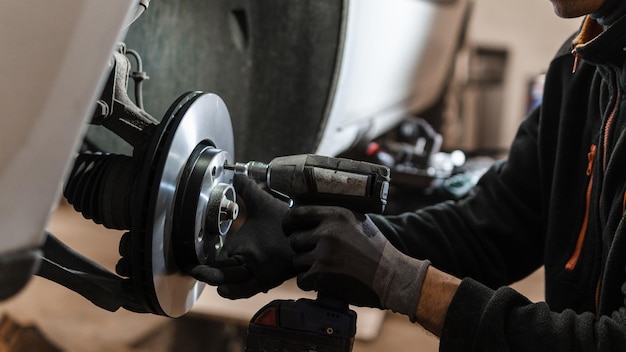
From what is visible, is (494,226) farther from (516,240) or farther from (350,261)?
(350,261)

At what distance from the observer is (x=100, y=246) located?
2746 millimetres

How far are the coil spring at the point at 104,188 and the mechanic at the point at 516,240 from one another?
118 mm

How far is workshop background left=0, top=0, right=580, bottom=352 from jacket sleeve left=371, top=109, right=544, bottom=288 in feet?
0.83

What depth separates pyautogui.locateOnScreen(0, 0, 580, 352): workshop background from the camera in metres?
1.16

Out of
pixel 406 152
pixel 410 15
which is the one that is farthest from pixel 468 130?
pixel 410 15

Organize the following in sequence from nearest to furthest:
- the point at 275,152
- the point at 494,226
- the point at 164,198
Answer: the point at 164,198
the point at 494,226
the point at 275,152

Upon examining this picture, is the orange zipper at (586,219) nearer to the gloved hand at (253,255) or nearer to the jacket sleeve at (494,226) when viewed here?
the jacket sleeve at (494,226)

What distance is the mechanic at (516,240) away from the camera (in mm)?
727

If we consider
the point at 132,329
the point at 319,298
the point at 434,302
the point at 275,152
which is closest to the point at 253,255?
the point at 319,298

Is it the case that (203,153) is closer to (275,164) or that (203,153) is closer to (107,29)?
(275,164)

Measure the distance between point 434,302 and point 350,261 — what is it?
104 millimetres

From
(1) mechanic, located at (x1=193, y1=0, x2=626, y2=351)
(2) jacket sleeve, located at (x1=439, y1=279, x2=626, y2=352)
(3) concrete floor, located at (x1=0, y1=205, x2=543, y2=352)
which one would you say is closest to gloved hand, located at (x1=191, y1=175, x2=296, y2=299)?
(1) mechanic, located at (x1=193, y1=0, x2=626, y2=351)

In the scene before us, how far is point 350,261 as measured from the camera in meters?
0.74

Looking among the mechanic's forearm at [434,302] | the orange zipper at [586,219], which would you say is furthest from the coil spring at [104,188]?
the orange zipper at [586,219]
